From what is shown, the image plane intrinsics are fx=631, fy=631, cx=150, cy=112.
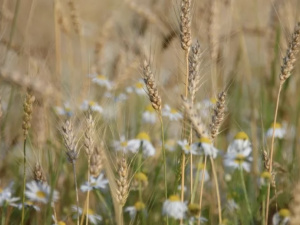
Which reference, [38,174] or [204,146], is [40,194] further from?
[204,146]

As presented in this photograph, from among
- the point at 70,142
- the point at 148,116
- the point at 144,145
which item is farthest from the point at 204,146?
the point at 148,116

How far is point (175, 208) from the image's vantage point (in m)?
1.27

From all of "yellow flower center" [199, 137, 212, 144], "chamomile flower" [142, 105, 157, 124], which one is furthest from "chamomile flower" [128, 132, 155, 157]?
"yellow flower center" [199, 137, 212, 144]

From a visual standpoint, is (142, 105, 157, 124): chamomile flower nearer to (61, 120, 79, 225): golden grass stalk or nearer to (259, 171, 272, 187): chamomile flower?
(259, 171, 272, 187): chamomile flower

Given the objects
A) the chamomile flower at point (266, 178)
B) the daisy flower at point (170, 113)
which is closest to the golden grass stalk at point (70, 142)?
the chamomile flower at point (266, 178)

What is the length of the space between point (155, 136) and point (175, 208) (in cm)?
99

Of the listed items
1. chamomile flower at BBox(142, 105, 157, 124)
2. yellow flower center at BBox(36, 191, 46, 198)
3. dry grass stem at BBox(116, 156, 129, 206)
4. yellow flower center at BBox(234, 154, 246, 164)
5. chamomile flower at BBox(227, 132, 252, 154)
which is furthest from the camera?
chamomile flower at BBox(142, 105, 157, 124)

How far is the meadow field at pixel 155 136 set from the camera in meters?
1.23

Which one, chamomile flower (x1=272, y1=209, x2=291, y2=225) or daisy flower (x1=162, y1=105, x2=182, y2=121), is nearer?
chamomile flower (x1=272, y1=209, x2=291, y2=225)

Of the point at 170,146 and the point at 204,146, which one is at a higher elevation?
the point at 170,146

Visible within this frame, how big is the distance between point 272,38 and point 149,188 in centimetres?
95

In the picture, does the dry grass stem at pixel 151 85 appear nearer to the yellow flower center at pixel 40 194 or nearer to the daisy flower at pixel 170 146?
the yellow flower center at pixel 40 194

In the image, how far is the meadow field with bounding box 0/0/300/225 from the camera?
123 centimetres

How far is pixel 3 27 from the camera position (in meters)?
1.56
